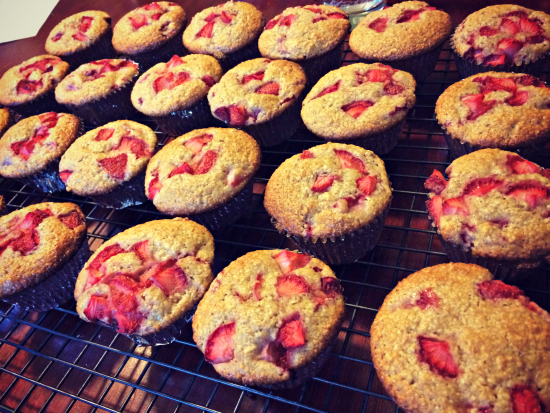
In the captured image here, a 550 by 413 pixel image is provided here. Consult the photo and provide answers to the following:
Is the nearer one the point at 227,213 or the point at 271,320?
the point at 271,320

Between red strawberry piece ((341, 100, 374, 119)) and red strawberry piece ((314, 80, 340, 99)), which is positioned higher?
red strawberry piece ((314, 80, 340, 99))

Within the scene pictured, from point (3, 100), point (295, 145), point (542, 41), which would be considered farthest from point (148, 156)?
point (542, 41)

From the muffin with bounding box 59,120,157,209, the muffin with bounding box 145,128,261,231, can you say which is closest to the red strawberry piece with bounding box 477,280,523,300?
the muffin with bounding box 145,128,261,231

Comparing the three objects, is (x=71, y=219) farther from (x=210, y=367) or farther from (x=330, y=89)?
(x=330, y=89)

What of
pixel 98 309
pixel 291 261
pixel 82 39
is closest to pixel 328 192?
pixel 291 261

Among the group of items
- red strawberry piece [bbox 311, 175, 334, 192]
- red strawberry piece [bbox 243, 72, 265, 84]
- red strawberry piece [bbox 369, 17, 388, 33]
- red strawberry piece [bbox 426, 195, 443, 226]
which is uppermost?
red strawberry piece [bbox 369, 17, 388, 33]

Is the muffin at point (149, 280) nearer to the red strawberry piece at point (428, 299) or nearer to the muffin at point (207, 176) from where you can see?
the muffin at point (207, 176)

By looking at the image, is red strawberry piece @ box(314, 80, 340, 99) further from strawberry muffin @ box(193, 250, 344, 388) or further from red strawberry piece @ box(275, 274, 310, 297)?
red strawberry piece @ box(275, 274, 310, 297)
